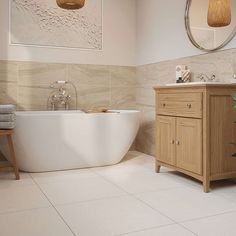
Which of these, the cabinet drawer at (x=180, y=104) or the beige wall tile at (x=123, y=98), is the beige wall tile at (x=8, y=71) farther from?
the cabinet drawer at (x=180, y=104)

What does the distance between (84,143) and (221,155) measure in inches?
55.8

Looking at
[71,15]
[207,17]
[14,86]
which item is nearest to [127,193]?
[207,17]

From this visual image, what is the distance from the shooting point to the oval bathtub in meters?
3.08

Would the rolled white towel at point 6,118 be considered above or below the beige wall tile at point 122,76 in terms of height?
below

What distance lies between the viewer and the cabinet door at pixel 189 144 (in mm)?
2593

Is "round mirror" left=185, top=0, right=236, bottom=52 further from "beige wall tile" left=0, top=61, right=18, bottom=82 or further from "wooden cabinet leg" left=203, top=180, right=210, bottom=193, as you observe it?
"beige wall tile" left=0, top=61, right=18, bottom=82

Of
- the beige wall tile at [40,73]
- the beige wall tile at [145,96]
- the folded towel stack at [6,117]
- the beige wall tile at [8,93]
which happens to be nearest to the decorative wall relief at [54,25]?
the beige wall tile at [40,73]

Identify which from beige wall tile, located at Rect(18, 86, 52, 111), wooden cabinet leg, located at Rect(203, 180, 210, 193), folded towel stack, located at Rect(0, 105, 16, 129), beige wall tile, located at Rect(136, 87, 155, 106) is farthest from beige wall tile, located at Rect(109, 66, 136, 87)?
wooden cabinet leg, located at Rect(203, 180, 210, 193)

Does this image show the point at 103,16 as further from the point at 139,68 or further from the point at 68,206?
the point at 68,206

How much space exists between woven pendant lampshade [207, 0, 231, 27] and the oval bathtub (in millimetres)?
1301

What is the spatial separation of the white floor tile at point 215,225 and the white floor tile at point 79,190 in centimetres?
75

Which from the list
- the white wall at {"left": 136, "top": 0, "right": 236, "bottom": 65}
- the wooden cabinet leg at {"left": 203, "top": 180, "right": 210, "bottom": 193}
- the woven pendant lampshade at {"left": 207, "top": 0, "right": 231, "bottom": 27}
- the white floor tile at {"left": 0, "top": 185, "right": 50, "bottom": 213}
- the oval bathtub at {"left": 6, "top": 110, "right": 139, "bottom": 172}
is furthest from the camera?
the white wall at {"left": 136, "top": 0, "right": 236, "bottom": 65}

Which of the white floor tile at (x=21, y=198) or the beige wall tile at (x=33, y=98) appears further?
the beige wall tile at (x=33, y=98)

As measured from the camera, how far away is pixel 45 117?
3.11m
